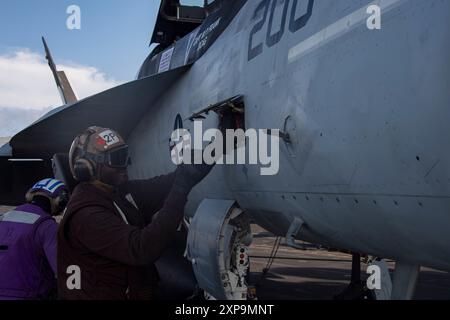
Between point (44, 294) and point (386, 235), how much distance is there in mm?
2952

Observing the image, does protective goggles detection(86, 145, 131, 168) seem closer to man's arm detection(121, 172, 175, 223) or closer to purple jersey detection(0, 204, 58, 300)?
man's arm detection(121, 172, 175, 223)

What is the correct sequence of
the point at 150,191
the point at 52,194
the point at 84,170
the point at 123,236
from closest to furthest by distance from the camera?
the point at 123,236 < the point at 84,170 < the point at 150,191 < the point at 52,194

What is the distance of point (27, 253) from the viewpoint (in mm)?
4266

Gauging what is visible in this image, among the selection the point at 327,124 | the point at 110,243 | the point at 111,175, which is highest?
the point at 327,124

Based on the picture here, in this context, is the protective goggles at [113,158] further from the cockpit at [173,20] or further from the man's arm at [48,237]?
the cockpit at [173,20]

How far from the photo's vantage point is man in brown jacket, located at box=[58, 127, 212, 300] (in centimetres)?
292

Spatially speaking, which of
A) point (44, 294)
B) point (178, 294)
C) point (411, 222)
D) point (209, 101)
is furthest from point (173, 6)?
point (411, 222)

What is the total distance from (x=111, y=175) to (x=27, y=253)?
4.91 feet

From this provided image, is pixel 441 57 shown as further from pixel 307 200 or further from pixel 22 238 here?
pixel 22 238

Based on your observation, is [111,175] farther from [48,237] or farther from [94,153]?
[48,237]

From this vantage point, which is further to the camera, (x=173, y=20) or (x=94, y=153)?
(x=173, y=20)

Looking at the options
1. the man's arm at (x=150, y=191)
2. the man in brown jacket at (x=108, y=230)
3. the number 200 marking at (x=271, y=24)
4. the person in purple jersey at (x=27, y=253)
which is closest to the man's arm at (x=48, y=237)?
the person in purple jersey at (x=27, y=253)

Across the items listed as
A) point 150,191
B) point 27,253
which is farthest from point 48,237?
point 150,191

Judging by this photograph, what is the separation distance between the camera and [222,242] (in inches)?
191
